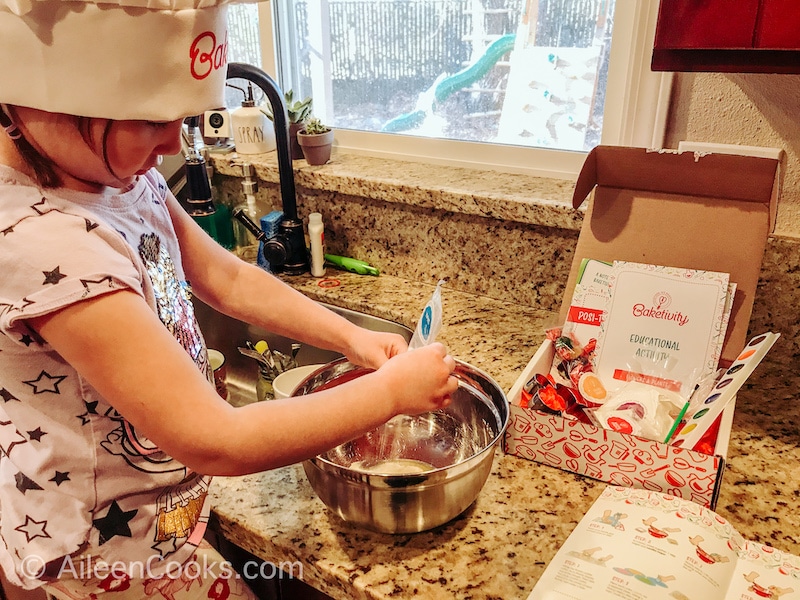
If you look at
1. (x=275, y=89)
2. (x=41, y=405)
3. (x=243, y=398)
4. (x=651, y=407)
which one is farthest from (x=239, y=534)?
Result: (x=275, y=89)

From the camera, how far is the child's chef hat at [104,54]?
19.3 inches

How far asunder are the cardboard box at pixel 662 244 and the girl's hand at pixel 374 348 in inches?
6.3

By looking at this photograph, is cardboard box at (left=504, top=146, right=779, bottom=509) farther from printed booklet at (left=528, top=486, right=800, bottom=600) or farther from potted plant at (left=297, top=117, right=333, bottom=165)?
potted plant at (left=297, top=117, right=333, bottom=165)

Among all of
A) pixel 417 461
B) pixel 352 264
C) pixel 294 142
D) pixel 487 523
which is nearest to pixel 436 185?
pixel 352 264

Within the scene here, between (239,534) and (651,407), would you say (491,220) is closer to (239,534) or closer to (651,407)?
(651,407)

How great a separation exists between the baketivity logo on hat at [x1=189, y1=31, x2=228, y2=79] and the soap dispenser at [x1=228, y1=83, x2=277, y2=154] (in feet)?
2.99

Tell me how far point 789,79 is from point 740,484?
23.2 inches

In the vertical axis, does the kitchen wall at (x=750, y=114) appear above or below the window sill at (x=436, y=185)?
above

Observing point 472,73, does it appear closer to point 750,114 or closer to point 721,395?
point 750,114

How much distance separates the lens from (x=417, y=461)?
837 mm

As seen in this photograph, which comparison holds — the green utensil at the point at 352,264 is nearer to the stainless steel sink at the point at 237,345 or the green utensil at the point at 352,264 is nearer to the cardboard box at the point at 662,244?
the stainless steel sink at the point at 237,345

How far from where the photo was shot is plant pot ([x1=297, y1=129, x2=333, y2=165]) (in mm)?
1370

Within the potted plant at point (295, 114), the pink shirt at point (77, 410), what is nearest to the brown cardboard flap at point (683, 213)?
the pink shirt at point (77, 410)

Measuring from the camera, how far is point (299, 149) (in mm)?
1437
